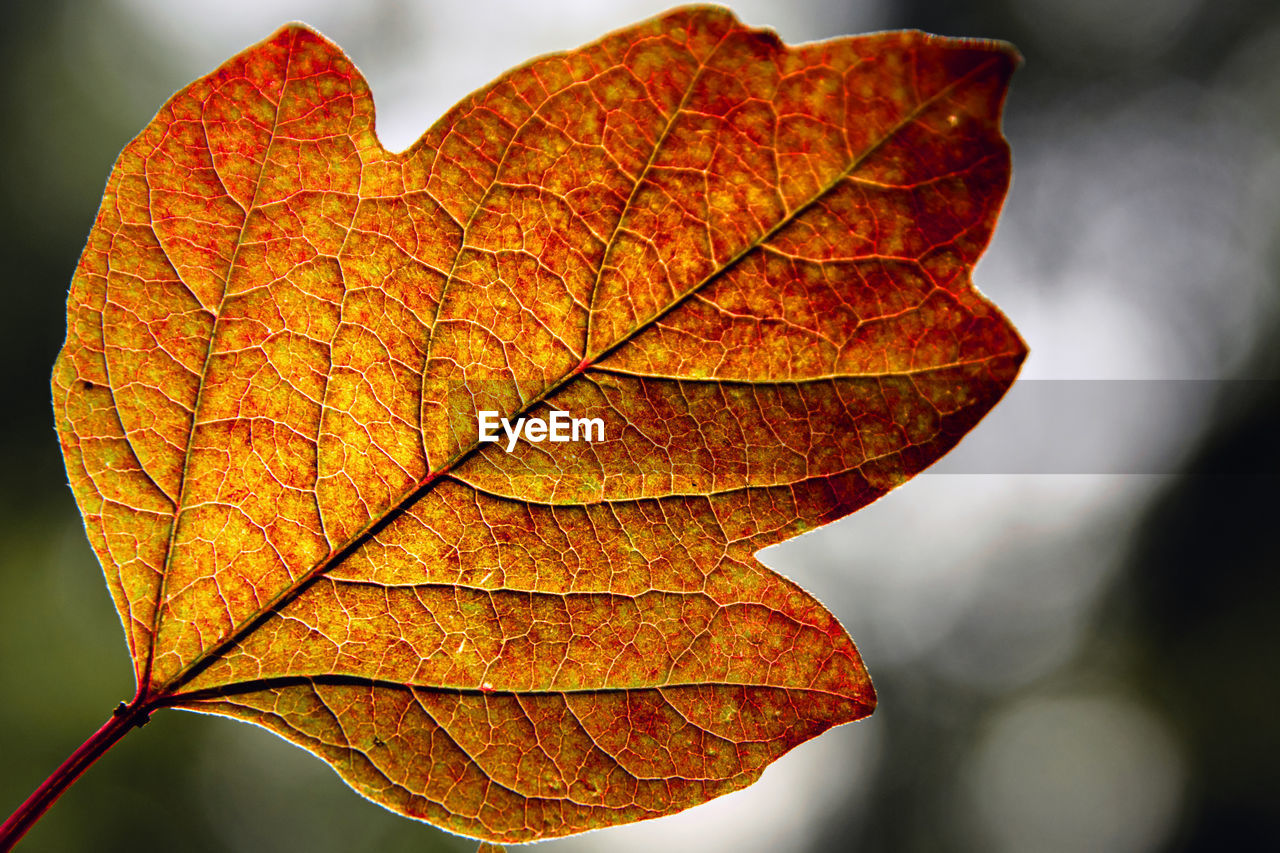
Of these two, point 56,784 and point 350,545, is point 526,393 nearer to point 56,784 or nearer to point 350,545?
point 350,545

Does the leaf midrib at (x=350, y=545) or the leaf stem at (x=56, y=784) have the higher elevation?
the leaf midrib at (x=350, y=545)

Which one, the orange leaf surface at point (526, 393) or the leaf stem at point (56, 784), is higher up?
the orange leaf surface at point (526, 393)

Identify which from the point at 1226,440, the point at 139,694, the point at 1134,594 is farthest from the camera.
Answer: the point at 1134,594

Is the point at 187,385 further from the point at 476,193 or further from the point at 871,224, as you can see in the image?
the point at 871,224

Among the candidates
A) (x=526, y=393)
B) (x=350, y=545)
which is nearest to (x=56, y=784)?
(x=350, y=545)

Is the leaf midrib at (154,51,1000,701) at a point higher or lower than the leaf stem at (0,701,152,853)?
higher

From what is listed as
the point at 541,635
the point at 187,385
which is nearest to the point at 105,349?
the point at 187,385

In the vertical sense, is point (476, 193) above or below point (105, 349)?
above

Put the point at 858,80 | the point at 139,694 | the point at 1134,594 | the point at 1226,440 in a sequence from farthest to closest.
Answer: the point at 1134,594 < the point at 1226,440 < the point at 139,694 < the point at 858,80
